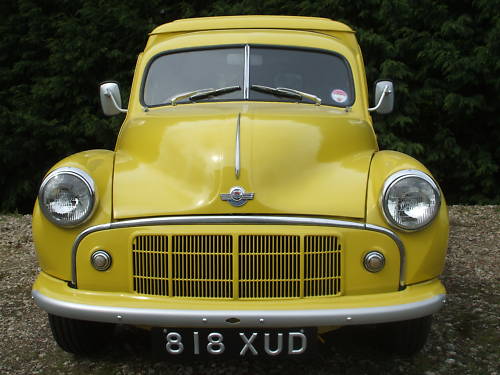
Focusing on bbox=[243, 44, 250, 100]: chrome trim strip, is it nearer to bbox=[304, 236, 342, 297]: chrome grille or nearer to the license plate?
bbox=[304, 236, 342, 297]: chrome grille

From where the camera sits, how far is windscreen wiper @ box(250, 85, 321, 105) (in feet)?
12.4

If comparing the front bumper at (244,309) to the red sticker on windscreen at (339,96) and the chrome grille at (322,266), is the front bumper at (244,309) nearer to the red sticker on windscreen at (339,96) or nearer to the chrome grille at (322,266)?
the chrome grille at (322,266)

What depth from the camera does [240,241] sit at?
8.47ft

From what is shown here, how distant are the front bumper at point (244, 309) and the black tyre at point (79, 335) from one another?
340mm

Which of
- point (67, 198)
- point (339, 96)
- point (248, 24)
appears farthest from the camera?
point (248, 24)

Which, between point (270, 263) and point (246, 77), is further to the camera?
point (246, 77)

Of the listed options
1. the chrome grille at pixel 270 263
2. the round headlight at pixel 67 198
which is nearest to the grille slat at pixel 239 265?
the chrome grille at pixel 270 263

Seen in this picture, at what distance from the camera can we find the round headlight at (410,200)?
2.65 meters

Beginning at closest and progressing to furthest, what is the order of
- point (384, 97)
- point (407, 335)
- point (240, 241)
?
point (240, 241) < point (407, 335) < point (384, 97)

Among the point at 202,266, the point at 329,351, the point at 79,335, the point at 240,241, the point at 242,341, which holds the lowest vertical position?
the point at 329,351

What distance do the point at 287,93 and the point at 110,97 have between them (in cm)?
126

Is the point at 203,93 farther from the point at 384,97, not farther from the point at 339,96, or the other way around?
the point at 384,97

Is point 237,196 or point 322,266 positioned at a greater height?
point 237,196

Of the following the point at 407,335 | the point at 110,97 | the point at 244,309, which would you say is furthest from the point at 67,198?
the point at 407,335
